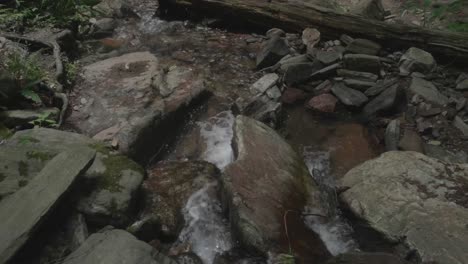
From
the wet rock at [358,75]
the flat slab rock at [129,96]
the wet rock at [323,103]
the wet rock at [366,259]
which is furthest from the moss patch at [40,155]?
the wet rock at [358,75]

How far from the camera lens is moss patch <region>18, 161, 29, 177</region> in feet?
13.1

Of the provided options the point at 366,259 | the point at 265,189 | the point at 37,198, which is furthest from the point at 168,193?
the point at 366,259

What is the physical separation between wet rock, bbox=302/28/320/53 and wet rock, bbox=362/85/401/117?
176cm

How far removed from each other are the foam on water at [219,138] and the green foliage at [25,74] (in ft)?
7.81

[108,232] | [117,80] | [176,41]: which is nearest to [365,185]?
[108,232]

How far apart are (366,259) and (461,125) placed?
293cm

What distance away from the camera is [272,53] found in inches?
277

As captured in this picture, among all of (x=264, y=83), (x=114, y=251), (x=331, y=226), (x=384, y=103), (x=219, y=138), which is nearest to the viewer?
(x=114, y=251)

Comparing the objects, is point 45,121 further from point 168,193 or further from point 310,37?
point 310,37

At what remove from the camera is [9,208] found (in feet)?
11.5

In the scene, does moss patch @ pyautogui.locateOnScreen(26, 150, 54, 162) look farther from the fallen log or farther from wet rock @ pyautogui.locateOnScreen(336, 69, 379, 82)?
the fallen log

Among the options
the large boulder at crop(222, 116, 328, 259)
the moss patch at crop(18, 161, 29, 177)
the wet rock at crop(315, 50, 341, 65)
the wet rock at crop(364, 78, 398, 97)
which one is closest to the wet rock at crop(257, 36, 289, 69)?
the wet rock at crop(315, 50, 341, 65)

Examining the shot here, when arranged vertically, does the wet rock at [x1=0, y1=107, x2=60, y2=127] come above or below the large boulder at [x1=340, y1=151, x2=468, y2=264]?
below

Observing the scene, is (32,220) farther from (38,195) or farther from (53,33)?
(53,33)
